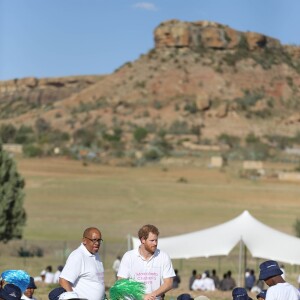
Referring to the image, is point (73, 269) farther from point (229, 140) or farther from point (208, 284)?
point (229, 140)

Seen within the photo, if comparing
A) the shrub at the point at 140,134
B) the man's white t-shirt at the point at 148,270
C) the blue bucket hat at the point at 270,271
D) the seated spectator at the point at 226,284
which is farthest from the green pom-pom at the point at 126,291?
the shrub at the point at 140,134

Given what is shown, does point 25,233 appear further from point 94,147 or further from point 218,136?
point 218,136

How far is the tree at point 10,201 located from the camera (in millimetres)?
30859

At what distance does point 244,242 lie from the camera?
2098cm

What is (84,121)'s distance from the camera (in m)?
122

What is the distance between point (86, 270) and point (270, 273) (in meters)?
1.81

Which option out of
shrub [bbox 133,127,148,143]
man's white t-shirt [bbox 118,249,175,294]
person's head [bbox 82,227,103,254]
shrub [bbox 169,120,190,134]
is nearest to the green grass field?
man's white t-shirt [bbox 118,249,175,294]

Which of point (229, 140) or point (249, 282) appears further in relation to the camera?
point (229, 140)

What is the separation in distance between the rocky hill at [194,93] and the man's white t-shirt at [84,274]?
92777 millimetres

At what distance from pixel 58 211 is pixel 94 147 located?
2151 inches

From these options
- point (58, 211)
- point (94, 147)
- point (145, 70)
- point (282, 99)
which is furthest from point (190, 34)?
point (58, 211)

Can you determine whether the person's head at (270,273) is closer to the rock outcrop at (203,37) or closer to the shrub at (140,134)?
the shrub at (140,134)

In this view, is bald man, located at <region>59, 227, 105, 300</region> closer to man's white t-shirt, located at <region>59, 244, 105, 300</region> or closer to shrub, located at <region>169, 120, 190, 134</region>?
man's white t-shirt, located at <region>59, 244, 105, 300</region>

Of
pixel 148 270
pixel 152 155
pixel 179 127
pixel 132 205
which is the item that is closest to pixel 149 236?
pixel 148 270
